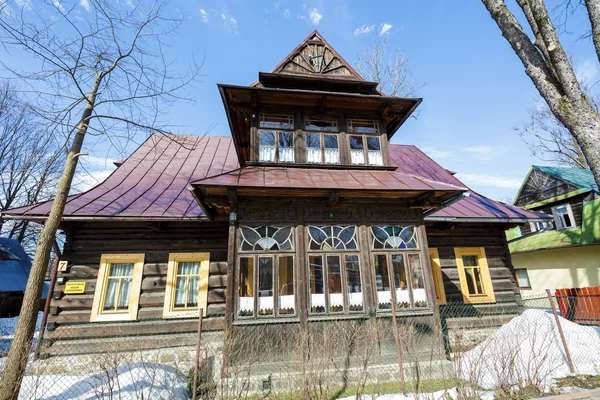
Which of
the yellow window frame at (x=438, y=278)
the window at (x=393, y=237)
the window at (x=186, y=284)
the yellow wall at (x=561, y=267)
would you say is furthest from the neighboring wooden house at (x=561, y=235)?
the window at (x=186, y=284)

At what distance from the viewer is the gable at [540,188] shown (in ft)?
50.5

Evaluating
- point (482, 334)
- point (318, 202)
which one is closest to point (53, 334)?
point (318, 202)

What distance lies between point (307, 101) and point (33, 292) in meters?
7.02

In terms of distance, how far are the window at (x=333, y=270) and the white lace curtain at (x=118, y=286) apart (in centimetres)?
501

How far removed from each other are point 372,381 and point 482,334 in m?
4.71

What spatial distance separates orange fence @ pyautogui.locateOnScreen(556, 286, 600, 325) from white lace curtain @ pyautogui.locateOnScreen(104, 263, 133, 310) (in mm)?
12876

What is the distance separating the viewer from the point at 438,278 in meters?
8.67

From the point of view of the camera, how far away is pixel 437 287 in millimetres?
8617

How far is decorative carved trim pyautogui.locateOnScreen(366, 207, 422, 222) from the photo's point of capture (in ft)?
21.2

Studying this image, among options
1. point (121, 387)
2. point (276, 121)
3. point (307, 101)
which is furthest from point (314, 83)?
point (121, 387)

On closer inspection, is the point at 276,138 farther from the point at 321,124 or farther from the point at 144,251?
the point at 144,251

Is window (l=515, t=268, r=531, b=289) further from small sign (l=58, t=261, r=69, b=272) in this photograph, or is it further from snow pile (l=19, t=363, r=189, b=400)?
small sign (l=58, t=261, r=69, b=272)

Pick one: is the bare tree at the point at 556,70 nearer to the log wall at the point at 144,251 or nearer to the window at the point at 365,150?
the window at the point at 365,150

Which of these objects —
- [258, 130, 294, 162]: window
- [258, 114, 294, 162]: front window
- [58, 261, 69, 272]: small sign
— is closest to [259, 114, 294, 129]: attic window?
[258, 114, 294, 162]: front window
